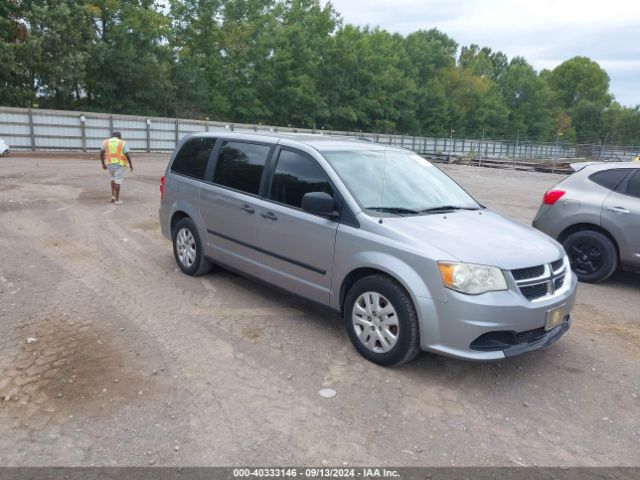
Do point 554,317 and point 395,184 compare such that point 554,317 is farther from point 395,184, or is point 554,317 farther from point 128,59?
point 128,59

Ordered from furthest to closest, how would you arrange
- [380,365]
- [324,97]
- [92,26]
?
[324,97], [92,26], [380,365]

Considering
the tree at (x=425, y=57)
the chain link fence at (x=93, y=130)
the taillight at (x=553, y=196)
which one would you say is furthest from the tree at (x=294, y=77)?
the taillight at (x=553, y=196)

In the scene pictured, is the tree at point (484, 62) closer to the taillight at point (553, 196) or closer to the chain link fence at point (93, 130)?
the chain link fence at point (93, 130)

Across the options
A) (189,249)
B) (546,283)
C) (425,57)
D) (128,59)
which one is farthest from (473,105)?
(546,283)

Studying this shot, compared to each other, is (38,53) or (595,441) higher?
(38,53)

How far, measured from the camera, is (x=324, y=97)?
178 ft

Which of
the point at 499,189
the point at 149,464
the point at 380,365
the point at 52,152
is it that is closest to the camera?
the point at 149,464

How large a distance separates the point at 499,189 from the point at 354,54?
4167 centimetres

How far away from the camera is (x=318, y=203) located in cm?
431

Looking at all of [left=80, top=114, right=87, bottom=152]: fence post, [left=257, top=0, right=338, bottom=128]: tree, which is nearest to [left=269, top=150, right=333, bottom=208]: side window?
[left=80, top=114, right=87, bottom=152]: fence post

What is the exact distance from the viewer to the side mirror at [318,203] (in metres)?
4.32

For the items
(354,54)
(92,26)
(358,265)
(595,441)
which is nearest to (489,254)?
(358,265)

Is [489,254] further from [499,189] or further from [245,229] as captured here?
[499,189]

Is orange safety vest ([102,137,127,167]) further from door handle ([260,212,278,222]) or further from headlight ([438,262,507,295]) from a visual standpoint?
headlight ([438,262,507,295])
